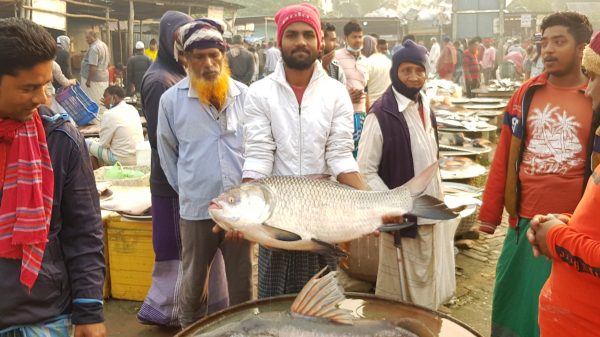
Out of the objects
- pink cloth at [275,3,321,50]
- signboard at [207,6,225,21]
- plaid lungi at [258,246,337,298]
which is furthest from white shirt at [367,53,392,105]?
signboard at [207,6,225,21]

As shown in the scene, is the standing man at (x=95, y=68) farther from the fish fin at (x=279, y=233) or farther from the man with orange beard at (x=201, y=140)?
the fish fin at (x=279, y=233)

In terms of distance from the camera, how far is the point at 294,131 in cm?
279

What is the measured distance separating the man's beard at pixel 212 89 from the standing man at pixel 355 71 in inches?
95.8

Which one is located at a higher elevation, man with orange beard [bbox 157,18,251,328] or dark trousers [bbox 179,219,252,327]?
man with orange beard [bbox 157,18,251,328]

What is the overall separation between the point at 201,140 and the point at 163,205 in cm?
71

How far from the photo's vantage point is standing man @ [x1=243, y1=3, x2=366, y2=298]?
2.79 meters

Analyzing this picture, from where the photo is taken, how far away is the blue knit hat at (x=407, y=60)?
141 inches

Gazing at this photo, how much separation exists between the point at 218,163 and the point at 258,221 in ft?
3.53

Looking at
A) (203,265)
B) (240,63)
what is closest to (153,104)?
(203,265)

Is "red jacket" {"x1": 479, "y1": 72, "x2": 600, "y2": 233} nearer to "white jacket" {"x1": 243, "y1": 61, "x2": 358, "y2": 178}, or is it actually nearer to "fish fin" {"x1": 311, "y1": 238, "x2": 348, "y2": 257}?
"white jacket" {"x1": 243, "y1": 61, "x2": 358, "y2": 178}

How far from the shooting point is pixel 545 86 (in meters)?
3.18

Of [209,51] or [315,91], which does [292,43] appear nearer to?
[315,91]

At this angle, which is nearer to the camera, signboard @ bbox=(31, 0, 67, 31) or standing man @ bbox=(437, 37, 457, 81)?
signboard @ bbox=(31, 0, 67, 31)

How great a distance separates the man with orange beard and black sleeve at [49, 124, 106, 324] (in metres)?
1.12
